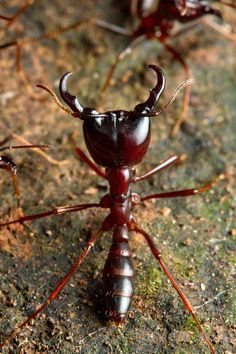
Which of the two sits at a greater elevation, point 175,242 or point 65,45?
point 65,45

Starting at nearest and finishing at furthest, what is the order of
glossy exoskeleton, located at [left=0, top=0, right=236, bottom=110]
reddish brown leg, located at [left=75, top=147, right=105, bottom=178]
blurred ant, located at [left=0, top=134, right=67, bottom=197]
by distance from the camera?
blurred ant, located at [left=0, top=134, right=67, bottom=197] → reddish brown leg, located at [left=75, top=147, right=105, bottom=178] → glossy exoskeleton, located at [left=0, top=0, right=236, bottom=110]

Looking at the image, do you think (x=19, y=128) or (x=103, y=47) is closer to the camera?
(x=19, y=128)

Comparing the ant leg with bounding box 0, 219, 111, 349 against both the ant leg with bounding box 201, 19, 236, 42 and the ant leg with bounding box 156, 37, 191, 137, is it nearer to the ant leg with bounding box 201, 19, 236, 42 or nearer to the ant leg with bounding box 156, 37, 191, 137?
the ant leg with bounding box 156, 37, 191, 137

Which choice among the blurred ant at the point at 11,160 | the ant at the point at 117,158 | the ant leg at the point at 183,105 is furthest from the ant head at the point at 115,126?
the ant leg at the point at 183,105

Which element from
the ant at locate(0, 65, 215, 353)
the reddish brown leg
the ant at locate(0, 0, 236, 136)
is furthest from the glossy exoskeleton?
the ant at locate(0, 65, 215, 353)

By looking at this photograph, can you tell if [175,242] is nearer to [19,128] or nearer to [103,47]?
[19,128]

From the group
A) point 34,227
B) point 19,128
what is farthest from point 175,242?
point 19,128

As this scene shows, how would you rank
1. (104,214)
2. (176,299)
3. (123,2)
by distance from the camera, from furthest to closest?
(123,2), (104,214), (176,299)
